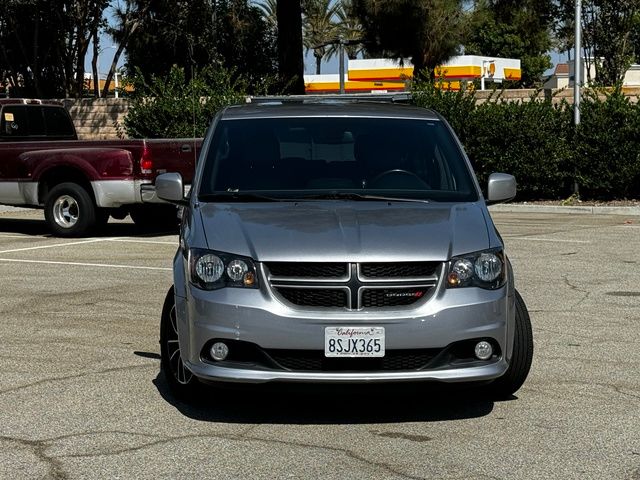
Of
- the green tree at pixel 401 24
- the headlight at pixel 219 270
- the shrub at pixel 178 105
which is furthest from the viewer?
the green tree at pixel 401 24

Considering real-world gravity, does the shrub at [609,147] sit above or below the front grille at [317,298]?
below

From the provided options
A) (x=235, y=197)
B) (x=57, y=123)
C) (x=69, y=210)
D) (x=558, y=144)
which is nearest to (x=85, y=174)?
(x=69, y=210)

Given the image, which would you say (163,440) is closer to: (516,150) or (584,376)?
(584,376)

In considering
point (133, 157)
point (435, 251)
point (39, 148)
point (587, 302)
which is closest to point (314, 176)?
point (435, 251)

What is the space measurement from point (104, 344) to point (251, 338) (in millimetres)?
3075

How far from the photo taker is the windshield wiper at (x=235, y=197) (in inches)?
289

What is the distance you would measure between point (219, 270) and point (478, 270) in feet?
4.45

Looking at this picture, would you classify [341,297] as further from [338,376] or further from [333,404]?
[333,404]

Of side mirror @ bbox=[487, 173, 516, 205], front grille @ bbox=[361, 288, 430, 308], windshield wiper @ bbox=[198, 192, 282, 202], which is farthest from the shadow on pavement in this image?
side mirror @ bbox=[487, 173, 516, 205]

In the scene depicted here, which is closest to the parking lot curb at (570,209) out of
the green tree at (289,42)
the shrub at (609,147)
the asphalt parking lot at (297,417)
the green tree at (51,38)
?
the shrub at (609,147)

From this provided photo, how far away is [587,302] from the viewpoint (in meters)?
11.4

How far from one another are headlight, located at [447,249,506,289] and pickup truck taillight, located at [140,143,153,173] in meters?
11.2

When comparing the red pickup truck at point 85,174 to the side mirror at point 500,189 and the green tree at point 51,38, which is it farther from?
the green tree at point 51,38

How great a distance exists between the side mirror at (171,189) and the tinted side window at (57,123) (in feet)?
42.4
